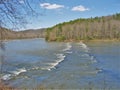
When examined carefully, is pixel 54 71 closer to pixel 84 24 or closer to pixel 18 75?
pixel 18 75

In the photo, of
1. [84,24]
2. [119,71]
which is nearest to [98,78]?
[119,71]

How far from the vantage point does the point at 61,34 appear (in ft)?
375

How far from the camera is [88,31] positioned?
10956 cm

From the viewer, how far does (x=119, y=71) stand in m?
23.5

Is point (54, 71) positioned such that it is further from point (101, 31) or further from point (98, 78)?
point (101, 31)

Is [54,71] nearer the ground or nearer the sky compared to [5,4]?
nearer the ground

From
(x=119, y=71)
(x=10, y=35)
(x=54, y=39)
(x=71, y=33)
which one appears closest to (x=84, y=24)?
(x=71, y=33)

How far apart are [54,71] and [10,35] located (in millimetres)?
19657

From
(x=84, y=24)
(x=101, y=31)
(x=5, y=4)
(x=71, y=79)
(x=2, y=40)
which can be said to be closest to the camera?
(x=5, y=4)

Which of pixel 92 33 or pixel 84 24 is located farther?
pixel 84 24

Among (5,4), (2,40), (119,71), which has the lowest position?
(119,71)

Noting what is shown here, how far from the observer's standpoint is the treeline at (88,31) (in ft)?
347

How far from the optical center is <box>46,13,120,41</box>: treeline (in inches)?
4158

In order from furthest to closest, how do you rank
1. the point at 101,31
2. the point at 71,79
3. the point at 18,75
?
the point at 101,31 → the point at 18,75 → the point at 71,79
